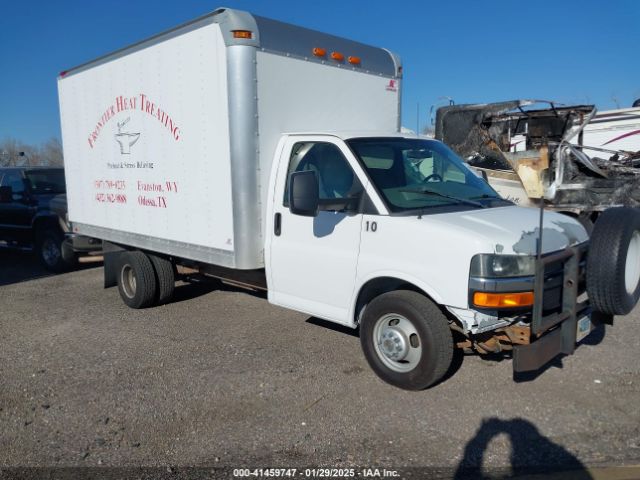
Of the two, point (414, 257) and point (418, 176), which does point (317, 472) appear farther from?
point (418, 176)

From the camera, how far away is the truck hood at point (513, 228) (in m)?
3.82

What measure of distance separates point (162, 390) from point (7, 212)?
749 centimetres

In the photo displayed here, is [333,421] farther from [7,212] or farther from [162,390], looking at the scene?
[7,212]

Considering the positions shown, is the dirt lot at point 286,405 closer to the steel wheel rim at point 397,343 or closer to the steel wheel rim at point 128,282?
the steel wheel rim at point 397,343

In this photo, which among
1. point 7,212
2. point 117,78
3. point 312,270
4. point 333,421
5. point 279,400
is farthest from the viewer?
point 7,212

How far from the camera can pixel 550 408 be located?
4.17 metres

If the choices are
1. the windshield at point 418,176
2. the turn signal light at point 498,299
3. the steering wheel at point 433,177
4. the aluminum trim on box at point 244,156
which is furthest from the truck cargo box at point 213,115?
the turn signal light at point 498,299

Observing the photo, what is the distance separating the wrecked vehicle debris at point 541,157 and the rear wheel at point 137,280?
19.8 feet

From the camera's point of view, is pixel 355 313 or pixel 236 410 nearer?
pixel 236 410

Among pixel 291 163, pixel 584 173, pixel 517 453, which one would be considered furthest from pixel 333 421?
pixel 584 173

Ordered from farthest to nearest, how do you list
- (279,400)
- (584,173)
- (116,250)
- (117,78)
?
(584,173) → (116,250) → (117,78) → (279,400)

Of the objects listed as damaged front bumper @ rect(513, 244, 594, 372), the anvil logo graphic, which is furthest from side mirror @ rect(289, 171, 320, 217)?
the anvil logo graphic

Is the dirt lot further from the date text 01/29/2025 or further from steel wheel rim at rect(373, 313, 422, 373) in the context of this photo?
steel wheel rim at rect(373, 313, 422, 373)

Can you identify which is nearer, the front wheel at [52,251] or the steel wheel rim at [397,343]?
the steel wheel rim at [397,343]
